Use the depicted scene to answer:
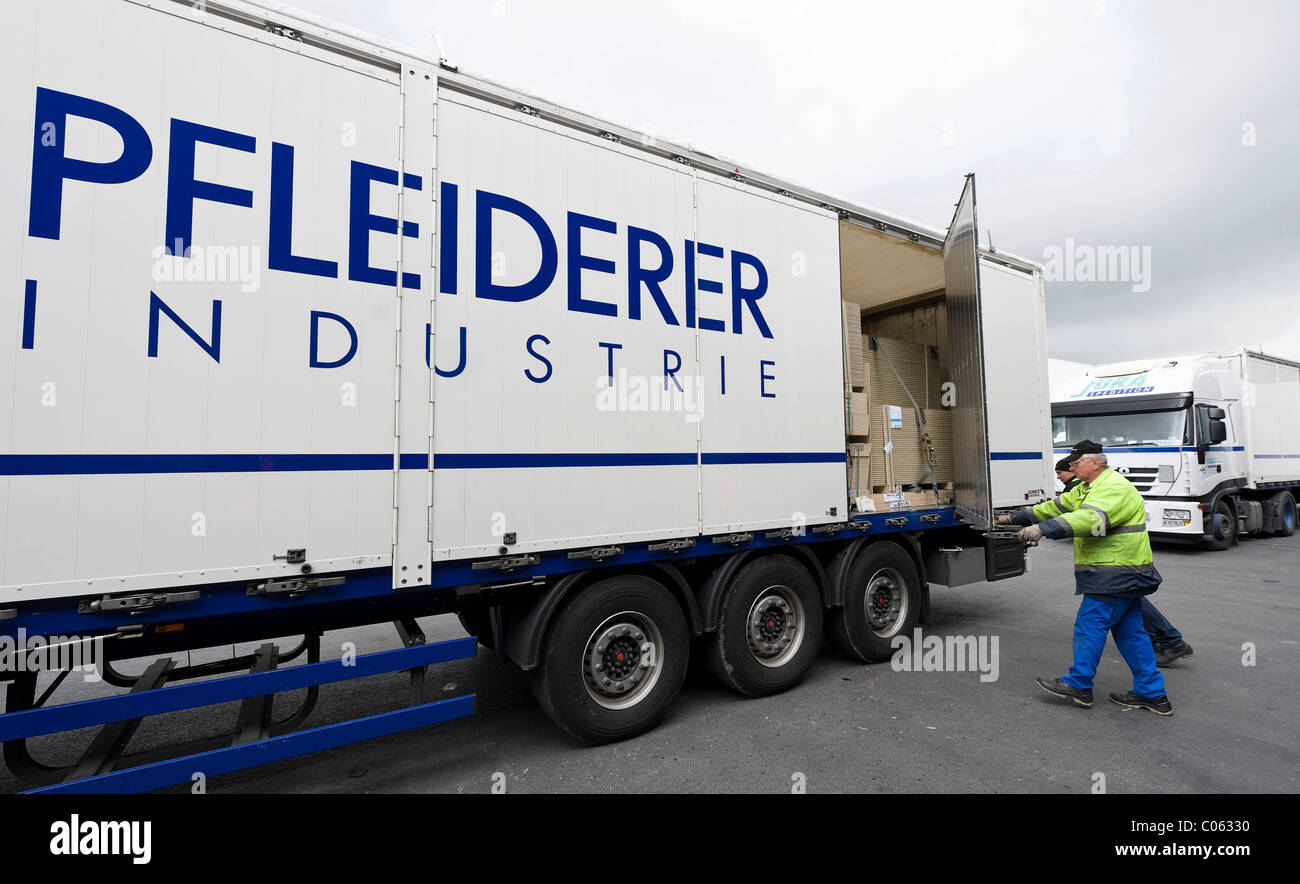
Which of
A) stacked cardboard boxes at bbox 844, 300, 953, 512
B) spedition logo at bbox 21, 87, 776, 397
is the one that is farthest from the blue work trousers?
spedition logo at bbox 21, 87, 776, 397

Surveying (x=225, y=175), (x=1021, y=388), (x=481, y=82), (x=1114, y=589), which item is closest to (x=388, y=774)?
(x=225, y=175)

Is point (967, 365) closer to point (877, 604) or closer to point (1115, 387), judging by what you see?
point (877, 604)

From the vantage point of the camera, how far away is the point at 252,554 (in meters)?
2.65

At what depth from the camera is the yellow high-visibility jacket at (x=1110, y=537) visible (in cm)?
416

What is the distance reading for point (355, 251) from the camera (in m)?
2.92

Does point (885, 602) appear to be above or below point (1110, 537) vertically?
below

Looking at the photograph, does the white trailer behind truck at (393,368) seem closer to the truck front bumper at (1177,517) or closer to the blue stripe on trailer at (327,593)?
the blue stripe on trailer at (327,593)

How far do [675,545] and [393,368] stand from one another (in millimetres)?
1952

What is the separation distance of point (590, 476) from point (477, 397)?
79 centimetres

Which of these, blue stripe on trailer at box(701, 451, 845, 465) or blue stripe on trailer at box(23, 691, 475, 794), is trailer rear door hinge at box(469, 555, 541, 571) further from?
blue stripe on trailer at box(701, 451, 845, 465)

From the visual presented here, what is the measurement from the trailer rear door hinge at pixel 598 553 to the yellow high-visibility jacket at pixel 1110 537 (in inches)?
122

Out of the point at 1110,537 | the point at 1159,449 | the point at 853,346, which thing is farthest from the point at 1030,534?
the point at 1159,449

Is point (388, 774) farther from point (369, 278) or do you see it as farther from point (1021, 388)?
point (1021, 388)

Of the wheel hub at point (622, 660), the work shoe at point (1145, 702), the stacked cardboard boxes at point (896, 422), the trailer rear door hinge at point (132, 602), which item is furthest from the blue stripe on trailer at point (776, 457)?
the trailer rear door hinge at point (132, 602)
